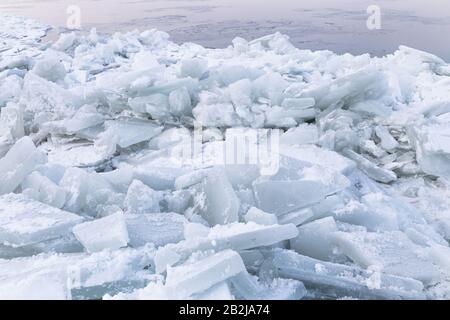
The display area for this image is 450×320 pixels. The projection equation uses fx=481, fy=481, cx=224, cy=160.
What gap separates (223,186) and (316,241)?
0.47 m

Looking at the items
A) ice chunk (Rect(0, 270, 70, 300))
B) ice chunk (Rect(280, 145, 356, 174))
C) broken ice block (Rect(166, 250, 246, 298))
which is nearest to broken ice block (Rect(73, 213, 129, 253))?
ice chunk (Rect(0, 270, 70, 300))

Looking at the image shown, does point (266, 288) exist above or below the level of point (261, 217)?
below

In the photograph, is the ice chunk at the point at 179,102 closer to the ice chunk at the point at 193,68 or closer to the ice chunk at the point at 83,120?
the ice chunk at the point at 193,68

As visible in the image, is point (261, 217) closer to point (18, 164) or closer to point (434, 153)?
point (18, 164)

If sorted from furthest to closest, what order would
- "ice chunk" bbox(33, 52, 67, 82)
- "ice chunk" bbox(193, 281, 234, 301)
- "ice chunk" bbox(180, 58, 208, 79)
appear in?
"ice chunk" bbox(33, 52, 67, 82) < "ice chunk" bbox(180, 58, 208, 79) < "ice chunk" bbox(193, 281, 234, 301)

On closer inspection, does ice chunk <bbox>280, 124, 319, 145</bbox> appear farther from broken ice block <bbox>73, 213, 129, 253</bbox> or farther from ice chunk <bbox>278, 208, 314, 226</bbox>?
broken ice block <bbox>73, 213, 129, 253</bbox>

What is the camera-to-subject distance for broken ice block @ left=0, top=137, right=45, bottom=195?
238 cm

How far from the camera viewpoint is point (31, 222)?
6.41 ft

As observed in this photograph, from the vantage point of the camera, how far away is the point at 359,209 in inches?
85.9

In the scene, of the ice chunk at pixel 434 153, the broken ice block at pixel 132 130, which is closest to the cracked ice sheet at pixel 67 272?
the broken ice block at pixel 132 130

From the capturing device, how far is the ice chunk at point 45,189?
7.19 ft

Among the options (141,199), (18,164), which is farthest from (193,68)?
(141,199)
